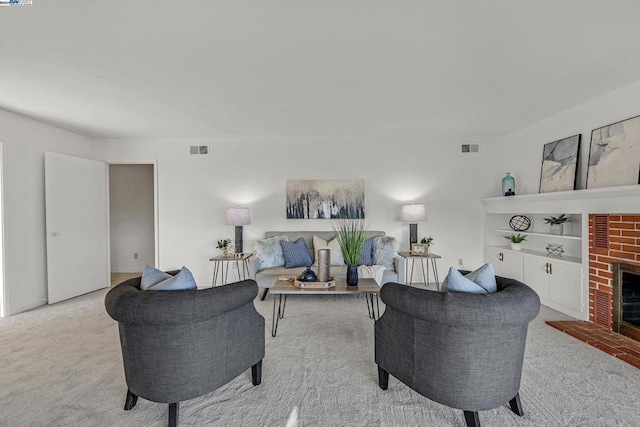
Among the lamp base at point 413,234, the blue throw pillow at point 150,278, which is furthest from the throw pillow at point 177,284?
the lamp base at point 413,234

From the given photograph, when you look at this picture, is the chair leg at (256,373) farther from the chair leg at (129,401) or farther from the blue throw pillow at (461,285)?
the blue throw pillow at (461,285)

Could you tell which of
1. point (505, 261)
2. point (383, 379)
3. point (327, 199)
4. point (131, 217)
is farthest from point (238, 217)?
point (505, 261)

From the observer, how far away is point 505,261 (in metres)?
4.54

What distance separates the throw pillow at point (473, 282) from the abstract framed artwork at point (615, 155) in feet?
7.69

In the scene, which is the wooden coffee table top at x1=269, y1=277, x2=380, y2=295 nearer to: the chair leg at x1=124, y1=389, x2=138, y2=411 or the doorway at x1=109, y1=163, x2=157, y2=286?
the chair leg at x1=124, y1=389, x2=138, y2=411

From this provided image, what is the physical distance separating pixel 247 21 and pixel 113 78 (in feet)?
5.29

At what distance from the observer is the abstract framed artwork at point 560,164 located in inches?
143

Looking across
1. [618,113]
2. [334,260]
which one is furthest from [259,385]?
[618,113]

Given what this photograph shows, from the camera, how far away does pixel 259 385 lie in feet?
6.95

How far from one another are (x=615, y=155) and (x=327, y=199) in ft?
11.5

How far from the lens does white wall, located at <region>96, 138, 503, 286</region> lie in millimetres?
5047

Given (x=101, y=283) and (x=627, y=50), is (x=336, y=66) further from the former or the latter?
(x=101, y=283)

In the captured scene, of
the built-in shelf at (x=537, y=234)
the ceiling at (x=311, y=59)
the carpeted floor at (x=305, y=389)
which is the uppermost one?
the ceiling at (x=311, y=59)

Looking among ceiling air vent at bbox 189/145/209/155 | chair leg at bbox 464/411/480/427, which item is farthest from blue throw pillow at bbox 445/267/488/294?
ceiling air vent at bbox 189/145/209/155
